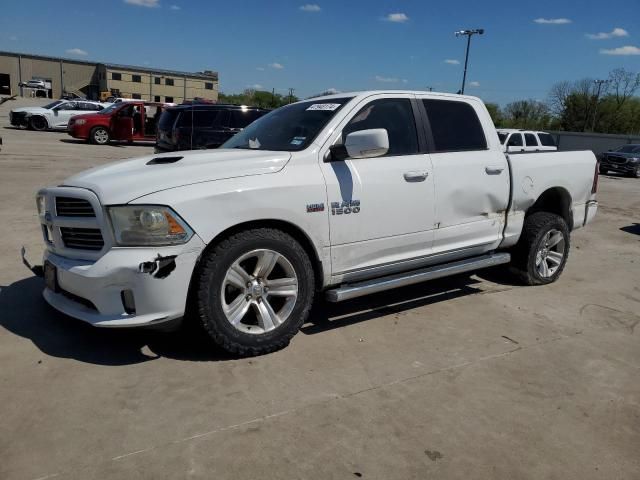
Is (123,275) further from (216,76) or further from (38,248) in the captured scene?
(216,76)

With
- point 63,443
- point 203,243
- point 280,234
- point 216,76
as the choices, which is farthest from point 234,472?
point 216,76

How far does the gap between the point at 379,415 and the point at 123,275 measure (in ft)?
5.68

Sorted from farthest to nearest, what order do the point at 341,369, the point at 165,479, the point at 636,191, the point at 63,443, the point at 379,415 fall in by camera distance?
the point at 636,191, the point at 341,369, the point at 379,415, the point at 63,443, the point at 165,479

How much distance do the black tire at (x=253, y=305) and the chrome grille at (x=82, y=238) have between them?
0.67 m

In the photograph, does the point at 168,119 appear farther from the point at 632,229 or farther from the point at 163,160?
the point at 632,229

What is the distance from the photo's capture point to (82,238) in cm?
345

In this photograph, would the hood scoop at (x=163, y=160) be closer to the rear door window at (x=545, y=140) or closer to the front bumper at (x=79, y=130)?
the rear door window at (x=545, y=140)

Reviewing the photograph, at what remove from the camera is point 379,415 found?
3.01 metres

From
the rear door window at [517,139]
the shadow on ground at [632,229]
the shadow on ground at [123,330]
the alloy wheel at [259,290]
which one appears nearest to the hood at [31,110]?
the rear door window at [517,139]

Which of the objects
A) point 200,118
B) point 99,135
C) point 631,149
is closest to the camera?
point 200,118

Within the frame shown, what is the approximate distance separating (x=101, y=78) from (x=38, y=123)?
6807 centimetres

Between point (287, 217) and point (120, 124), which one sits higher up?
point (120, 124)

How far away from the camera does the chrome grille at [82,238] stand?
3346 mm

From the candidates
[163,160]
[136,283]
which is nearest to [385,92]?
[163,160]
